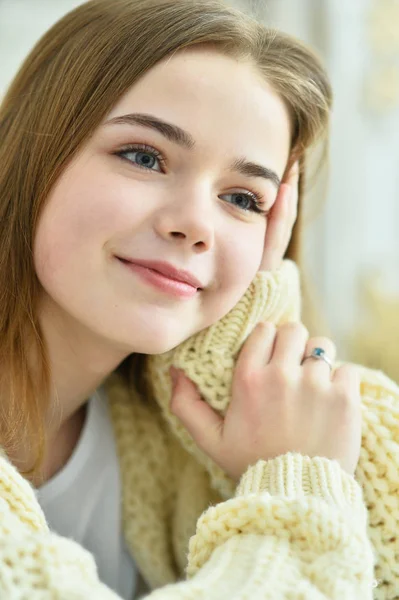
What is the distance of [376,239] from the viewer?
6.72 ft

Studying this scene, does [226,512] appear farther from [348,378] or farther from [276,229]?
[276,229]

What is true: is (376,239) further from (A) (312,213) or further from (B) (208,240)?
(B) (208,240)

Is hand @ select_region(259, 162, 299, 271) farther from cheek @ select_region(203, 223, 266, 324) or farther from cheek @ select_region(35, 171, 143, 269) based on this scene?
cheek @ select_region(35, 171, 143, 269)

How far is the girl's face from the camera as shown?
0.88 metres

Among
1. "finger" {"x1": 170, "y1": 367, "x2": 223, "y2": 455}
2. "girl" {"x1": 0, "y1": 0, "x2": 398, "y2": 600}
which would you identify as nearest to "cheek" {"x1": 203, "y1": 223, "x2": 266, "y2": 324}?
"girl" {"x1": 0, "y1": 0, "x2": 398, "y2": 600}

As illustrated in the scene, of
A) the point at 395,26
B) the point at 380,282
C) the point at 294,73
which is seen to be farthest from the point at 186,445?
the point at 395,26

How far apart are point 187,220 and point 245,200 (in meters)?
0.17

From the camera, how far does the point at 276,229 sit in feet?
3.64

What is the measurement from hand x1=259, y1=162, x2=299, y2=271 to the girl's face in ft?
0.54

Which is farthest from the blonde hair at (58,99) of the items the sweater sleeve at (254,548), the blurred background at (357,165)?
the blurred background at (357,165)

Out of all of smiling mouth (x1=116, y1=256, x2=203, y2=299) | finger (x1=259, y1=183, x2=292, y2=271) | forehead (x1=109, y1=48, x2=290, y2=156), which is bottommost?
smiling mouth (x1=116, y1=256, x2=203, y2=299)

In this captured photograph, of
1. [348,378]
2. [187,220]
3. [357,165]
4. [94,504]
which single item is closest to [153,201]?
[187,220]

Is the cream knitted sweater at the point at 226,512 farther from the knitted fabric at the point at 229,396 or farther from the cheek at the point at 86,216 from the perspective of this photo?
the cheek at the point at 86,216

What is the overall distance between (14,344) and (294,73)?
0.58m
